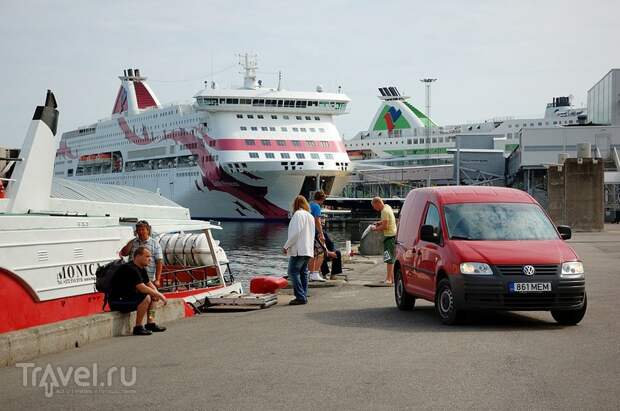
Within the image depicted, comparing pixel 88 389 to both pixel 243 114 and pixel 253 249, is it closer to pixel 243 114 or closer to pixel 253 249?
pixel 253 249

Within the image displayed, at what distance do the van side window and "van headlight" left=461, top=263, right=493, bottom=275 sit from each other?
943 millimetres

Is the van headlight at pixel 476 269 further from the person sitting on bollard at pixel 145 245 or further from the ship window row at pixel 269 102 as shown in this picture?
the ship window row at pixel 269 102

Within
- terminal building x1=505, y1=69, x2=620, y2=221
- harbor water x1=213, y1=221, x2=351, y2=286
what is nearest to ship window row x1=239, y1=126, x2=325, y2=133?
harbor water x1=213, y1=221, x2=351, y2=286

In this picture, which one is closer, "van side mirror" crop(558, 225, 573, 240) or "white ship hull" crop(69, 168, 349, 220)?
"van side mirror" crop(558, 225, 573, 240)

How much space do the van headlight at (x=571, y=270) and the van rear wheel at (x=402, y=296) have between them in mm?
2481

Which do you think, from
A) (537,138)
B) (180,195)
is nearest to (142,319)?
(537,138)

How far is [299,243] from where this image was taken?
13.9 metres

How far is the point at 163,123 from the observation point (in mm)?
85062

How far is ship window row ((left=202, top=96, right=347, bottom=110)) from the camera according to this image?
74.1 meters

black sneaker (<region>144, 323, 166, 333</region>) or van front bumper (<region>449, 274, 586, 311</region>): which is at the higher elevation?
van front bumper (<region>449, 274, 586, 311</region>)

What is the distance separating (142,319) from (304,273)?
153 inches

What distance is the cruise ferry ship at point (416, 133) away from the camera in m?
130

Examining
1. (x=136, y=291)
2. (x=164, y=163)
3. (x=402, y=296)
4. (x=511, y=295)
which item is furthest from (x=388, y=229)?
(x=164, y=163)

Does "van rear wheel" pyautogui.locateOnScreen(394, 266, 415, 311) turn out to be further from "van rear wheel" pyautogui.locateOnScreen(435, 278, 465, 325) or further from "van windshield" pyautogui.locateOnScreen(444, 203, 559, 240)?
"van windshield" pyautogui.locateOnScreen(444, 203, 559, 240)
